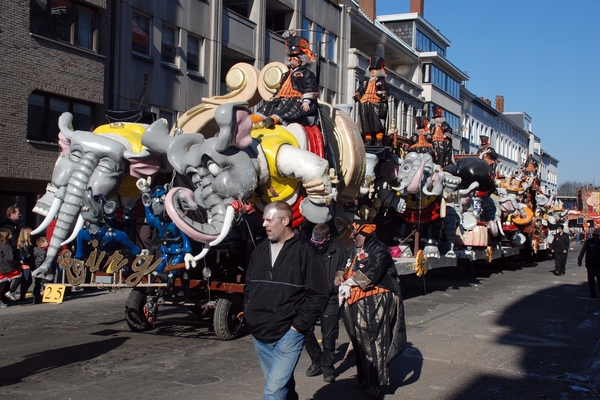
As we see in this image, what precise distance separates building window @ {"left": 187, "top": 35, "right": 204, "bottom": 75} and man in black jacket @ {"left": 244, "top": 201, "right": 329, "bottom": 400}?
17715 millimetres

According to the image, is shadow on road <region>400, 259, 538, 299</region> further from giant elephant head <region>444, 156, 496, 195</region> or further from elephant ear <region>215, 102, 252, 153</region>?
elephant ear <region>215, 102, 252, 153</region>

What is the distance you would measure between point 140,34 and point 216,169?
41.1 ft

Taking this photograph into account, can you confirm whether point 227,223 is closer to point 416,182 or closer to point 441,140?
point 416,182

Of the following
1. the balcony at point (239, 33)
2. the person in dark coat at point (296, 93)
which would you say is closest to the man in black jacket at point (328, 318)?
the person in dark coat at point (296, 93)

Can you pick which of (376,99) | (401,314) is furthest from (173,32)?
(401,314)

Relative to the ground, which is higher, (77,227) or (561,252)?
(77,227)

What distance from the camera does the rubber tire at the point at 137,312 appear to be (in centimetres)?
951

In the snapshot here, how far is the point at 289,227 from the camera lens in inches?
198

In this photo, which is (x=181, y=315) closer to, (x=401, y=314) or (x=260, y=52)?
(x=401, y=314)

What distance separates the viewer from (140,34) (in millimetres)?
20062

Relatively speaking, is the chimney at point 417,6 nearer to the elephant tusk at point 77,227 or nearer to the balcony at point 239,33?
the balcony at point 239,33

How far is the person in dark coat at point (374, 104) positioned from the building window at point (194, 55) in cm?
946

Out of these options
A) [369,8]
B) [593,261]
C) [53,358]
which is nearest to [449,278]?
[593,261]

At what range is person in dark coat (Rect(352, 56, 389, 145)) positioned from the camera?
537 inches
